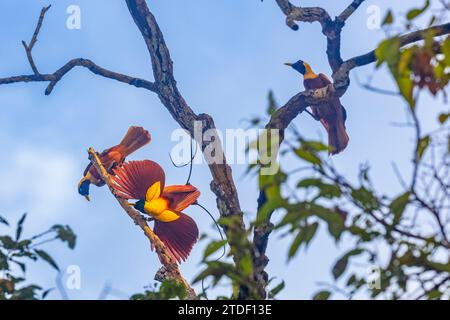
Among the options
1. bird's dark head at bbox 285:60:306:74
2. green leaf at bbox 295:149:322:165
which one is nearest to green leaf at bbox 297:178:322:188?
green leaf at bbox 295:149:322:165

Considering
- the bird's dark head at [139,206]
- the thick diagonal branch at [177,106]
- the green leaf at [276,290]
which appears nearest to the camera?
the green leaf at [276,290]

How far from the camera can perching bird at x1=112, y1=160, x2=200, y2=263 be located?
12.3 ft

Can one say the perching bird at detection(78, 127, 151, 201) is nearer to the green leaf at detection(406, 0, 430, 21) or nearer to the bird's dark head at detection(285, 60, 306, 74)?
the bird's dark head at detection(285, 60, 306, 74)

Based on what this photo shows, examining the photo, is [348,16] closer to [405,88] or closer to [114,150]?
[114,150]

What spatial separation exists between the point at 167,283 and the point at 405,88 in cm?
73

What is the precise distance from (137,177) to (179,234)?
35 centimetres

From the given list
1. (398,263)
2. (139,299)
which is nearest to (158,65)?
(139,299)

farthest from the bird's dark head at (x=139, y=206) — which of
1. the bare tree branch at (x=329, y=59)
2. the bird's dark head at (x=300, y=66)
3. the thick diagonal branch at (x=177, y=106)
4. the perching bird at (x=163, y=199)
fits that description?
the bird's dark head at (x=300, y=66)

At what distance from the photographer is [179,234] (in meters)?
3.78

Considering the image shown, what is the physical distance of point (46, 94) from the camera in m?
3.92

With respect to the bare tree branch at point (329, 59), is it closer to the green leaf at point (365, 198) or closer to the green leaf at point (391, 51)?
the green leaf at point (365, 198)

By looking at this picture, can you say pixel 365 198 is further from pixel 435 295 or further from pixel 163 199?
pixel 163 199

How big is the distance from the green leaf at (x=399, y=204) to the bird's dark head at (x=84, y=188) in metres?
2.74

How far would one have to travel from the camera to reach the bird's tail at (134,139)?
4.08 m
